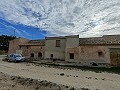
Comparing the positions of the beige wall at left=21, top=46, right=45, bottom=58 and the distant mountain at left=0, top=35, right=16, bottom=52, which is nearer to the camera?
the beige wall at left=21, top=46, right=45, bottom=58

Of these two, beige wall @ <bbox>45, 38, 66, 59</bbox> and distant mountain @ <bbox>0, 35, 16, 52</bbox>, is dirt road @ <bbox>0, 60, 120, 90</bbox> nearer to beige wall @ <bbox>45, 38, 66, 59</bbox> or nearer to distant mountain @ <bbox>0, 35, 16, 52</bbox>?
beige wall @ <bbox>45, 38, 66, 59</bbox>

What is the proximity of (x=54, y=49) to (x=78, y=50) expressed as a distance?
6622 millimetres

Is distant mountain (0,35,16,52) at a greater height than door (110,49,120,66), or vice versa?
distant mountain (0,35,16,52)

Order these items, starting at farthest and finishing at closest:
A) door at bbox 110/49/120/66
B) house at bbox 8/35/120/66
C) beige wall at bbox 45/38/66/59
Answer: beige wall at bbox 45/38/66/59
house at bbox 8/35/120/66
door at bbox 110/49/120/66

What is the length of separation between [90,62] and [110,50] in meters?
4.57

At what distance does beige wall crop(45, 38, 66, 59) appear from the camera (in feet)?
Result: 115

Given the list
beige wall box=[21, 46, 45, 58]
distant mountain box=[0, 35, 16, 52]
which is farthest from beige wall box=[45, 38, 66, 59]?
distant mountain box=[0, 35, 16, 52]

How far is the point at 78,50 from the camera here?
31516 mm

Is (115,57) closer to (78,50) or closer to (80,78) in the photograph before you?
(78,50)

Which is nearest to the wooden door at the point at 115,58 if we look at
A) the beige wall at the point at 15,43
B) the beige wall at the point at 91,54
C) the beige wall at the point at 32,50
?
the beige wall at the point at 91,54

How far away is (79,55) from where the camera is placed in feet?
102

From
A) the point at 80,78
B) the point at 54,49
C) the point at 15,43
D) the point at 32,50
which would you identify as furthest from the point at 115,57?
the point at 15,43

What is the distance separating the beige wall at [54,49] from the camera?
34906 millimetres

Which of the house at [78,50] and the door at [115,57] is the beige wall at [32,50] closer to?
the house at [78,50]
